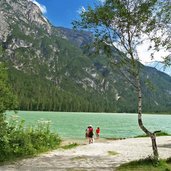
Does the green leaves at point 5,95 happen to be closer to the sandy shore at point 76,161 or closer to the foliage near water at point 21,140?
the foliage near water at point 21,140

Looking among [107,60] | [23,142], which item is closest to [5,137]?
[23,142]

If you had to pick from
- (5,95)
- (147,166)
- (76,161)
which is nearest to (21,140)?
(5,95)

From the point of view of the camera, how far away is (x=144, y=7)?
2455 centimetres

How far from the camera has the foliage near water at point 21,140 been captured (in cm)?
Result: 2619

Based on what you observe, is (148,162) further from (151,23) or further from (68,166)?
(151,23)

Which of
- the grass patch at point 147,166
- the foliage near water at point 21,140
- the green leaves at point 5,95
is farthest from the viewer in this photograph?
the foliage near water at point 21,140


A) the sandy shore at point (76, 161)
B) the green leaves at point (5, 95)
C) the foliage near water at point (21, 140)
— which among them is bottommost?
the sandy shore at point (76, 161)

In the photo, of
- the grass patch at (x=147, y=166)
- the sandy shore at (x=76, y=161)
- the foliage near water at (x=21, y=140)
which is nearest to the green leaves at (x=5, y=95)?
the foliage near water at (x=21, y=140)

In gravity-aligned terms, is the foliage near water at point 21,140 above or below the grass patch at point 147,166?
above

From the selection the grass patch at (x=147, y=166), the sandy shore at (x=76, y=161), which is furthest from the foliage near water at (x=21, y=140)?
the grass patch at (x=147, y=166)

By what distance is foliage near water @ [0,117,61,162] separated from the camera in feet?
85.9

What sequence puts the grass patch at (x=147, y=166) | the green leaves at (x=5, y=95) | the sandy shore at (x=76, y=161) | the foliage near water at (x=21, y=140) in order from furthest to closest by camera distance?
the foliage near water at (x=21, y=140) < the green leaves at (x=5, y=95) < the sandy shore at (x=76, y=161) < the grass patch at (x=147, y=166)

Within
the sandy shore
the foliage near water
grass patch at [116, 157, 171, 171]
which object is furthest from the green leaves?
grass patch at [116, 157, 171, 171]

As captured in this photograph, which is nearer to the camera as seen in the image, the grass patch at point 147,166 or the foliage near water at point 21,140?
the grass patch at point 147,166
